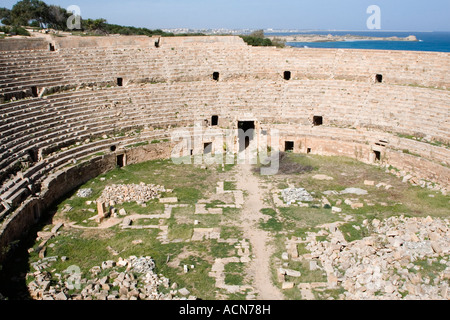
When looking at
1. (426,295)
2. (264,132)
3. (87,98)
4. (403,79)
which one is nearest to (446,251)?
(426,295)

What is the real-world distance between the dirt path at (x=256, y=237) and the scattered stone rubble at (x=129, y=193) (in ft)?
11.8

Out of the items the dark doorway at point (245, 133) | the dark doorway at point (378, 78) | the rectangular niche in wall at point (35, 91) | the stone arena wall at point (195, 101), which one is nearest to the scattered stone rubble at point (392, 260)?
the stone arena wall at point (195, 101)

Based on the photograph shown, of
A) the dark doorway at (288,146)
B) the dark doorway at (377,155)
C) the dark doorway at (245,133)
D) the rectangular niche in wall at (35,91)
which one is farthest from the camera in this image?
the dark doorway at (245,133)

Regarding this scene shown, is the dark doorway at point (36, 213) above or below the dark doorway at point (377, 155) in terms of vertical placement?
below

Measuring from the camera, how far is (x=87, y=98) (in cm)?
2205

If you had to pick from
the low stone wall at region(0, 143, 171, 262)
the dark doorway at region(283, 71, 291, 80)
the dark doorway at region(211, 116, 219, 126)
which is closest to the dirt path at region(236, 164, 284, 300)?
the dark doorway at region(211, 116, 219, 126)

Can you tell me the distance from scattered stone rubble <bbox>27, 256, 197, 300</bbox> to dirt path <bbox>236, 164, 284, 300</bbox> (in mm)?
2020

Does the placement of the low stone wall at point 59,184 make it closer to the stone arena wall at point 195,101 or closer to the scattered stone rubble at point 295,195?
the stone arena wall at point 195,101

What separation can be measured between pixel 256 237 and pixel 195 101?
11837 mm

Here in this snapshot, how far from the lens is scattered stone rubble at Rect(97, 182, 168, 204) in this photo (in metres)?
16.6

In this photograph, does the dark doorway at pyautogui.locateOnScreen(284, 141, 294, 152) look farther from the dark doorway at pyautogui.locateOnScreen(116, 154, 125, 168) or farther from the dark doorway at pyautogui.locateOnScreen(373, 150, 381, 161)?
the dark doorway at pyautogui.locateOnScreen(116, 154, 125, 168)

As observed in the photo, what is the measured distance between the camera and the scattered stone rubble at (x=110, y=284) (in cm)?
1095

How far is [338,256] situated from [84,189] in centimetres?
1042

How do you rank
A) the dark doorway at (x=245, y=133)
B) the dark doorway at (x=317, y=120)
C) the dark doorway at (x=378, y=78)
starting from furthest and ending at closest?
the dark doorway at (x=378, y=78) < the dark doorway at (x=317, y=120) < the dark doorway at (x=245, y=133)
